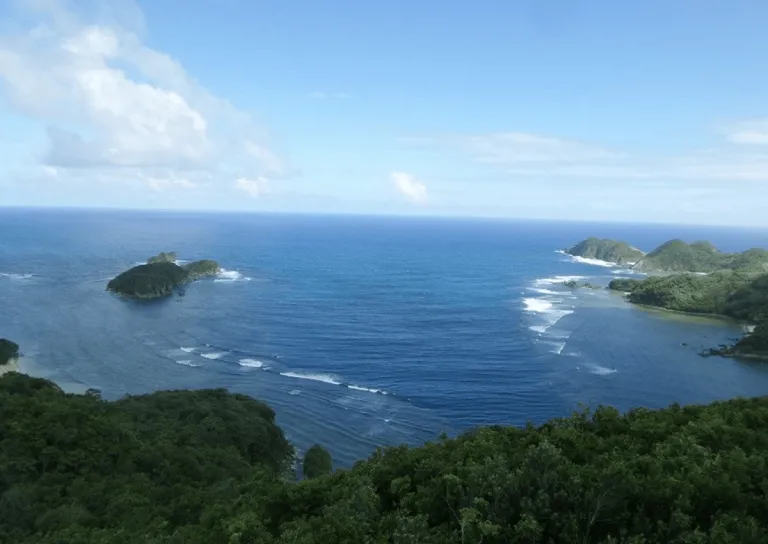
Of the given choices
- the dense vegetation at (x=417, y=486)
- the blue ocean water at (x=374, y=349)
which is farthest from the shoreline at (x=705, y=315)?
the dense vegetation at (x=417, y=486)

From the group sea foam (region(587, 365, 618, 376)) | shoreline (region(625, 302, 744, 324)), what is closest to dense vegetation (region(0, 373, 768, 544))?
sea foam (region(587, 365, 618, 376))

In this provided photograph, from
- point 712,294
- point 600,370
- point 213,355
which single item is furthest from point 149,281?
point 712,294

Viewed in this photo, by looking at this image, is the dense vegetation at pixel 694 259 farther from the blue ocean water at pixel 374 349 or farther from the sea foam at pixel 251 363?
the sea foam at pixel 251 363

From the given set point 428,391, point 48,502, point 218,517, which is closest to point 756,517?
point 218,517

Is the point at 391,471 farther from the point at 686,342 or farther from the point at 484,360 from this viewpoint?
the point at 686,342

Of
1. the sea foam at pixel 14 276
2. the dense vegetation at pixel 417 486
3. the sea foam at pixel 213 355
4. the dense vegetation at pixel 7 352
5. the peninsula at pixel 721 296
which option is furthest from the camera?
the sea foam at pixel 14 276

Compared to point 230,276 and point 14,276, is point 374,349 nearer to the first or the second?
point 230,276

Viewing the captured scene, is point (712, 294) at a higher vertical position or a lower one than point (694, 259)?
lower
